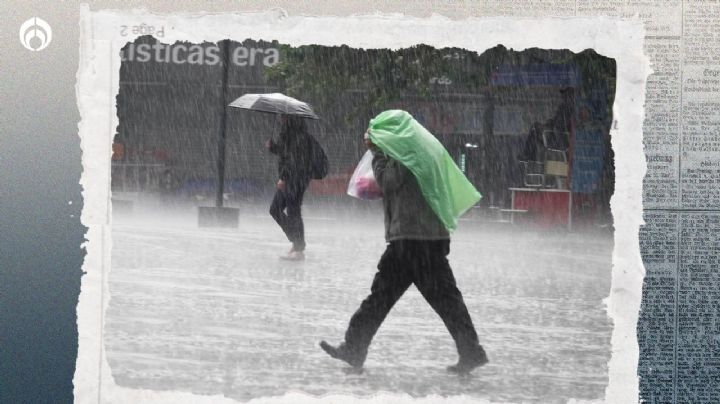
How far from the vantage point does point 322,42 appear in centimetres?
718

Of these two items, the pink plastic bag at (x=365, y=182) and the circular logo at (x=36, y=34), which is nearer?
the pink plastic bag at (x=365, y=182)

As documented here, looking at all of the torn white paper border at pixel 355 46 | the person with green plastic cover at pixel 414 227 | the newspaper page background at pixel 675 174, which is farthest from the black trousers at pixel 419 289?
the newspaper page background at pixel 675 174

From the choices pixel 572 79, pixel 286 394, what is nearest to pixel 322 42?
pixel 572 79

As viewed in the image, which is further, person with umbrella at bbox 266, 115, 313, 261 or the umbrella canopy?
person with umbrella at bbox 266, 115, 313, 261

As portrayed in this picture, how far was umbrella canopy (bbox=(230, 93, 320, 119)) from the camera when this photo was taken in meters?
7.48

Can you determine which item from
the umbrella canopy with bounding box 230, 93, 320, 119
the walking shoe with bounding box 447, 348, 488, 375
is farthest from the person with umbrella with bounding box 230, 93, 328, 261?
the walking shoe with bounding box 447, 348, 488, 375

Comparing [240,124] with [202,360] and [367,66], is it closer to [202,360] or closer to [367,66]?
[367,66]

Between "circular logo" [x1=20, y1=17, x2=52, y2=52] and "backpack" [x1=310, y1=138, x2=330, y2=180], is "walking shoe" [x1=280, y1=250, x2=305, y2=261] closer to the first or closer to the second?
"backpack" [x1=310, y1=138, x2=330, y2=180]

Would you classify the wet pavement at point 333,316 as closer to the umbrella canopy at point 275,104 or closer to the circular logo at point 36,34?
the umbrella canopy at point 275,104

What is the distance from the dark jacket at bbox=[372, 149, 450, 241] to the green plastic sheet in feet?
0.09

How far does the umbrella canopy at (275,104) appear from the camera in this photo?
7484 millimetres

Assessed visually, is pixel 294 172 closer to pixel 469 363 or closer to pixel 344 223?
pixel 344 223

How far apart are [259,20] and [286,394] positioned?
1.92 metres

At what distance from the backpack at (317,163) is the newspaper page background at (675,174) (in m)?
0.93
